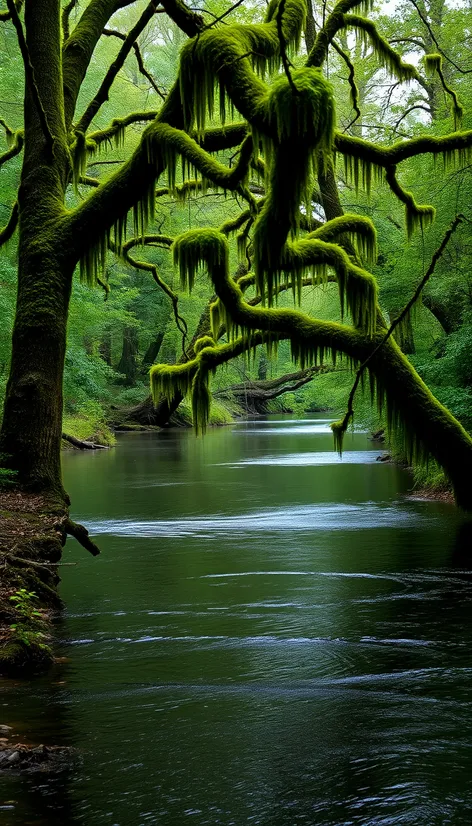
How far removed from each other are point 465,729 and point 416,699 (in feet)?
2.06

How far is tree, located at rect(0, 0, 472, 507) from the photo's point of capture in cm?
847

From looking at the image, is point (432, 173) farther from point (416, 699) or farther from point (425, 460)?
point (416, 699)

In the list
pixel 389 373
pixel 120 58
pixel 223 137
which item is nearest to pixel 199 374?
pixel 389 373

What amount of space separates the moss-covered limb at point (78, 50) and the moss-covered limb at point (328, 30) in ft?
10.8

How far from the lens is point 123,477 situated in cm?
2219

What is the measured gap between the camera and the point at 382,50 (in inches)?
548

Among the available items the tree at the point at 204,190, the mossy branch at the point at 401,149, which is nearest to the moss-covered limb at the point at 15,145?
the tree at the point at 204,190

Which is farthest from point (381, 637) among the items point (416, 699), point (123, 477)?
point (123, 477)

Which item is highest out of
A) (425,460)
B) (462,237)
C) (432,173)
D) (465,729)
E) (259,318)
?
(432,173)

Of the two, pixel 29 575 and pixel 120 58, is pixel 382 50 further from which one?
pixel 29 575

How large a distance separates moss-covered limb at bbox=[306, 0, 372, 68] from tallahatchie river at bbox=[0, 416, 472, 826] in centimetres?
705

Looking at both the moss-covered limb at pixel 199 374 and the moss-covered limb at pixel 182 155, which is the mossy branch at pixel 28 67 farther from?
the moss-covered limb at pixel 199 374

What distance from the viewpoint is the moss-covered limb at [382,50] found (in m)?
13.5

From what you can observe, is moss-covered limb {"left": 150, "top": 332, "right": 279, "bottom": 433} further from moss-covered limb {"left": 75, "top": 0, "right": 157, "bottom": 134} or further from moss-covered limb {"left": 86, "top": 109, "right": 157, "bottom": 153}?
moss-covered limb {"left": 75, "top": 0, "right": 157, "bottom": 134}
